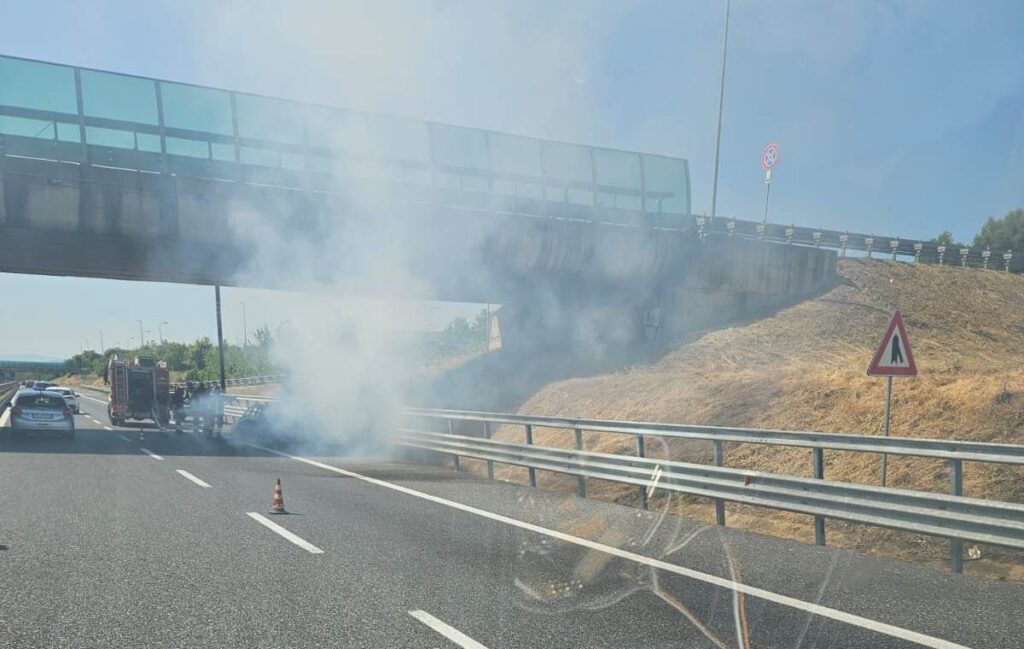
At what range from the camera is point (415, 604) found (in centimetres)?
537

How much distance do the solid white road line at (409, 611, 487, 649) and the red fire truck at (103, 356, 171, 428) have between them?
25.2m

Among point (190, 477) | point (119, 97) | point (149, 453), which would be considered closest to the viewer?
point (190, 477)

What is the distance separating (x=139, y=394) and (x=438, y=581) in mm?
24926

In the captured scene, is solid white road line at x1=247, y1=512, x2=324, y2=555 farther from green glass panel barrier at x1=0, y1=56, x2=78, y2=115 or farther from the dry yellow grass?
green glass panel barrier at x1=0, y1=56, x2=78, y2=115

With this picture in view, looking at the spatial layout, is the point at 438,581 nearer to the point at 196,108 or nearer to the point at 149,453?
the point at 149,453

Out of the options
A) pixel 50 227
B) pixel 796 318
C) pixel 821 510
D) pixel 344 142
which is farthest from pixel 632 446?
pixel 50 227

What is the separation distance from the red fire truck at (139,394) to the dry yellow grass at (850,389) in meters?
13.2

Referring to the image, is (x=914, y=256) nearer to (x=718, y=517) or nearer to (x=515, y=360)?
(x=515, y=360)

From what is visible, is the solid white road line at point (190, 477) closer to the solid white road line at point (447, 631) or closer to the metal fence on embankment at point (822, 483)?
the metal fence on embankment at point (822, 483)

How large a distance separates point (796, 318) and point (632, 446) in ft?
39.0

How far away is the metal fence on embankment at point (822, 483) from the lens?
621cm

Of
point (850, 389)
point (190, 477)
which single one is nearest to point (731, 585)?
point (850, 389)

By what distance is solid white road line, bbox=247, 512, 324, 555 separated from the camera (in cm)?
709

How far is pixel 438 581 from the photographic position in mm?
5996
